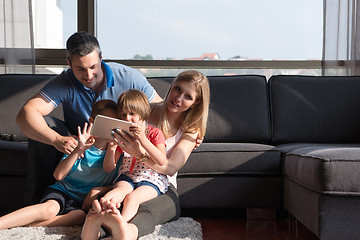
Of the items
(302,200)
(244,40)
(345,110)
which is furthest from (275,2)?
(302,200)

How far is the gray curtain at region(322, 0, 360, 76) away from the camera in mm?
3660

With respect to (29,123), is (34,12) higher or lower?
higher

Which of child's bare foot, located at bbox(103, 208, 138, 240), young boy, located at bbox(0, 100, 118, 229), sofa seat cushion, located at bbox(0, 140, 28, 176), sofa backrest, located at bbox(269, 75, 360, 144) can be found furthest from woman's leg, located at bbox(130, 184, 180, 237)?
sofa backrest, located at bbox(269, 75, 360, 144)

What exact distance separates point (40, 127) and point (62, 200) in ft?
1.11

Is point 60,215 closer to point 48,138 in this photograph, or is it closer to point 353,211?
point 48,138

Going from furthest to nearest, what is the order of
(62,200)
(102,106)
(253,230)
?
(253,230) < (102,106) < (62,200)

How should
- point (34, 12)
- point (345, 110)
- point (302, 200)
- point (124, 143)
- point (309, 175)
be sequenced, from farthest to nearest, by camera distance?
point (34, 12) < point (345, 110) < point (302, 200) < point (309, 175) < point (124, 143)

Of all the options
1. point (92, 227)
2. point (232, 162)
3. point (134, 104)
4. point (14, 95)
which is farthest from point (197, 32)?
point (92, 227)

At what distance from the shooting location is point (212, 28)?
3.95 meters

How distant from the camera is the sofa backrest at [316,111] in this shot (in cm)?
300

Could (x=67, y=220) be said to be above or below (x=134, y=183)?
below

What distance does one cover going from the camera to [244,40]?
395 cm

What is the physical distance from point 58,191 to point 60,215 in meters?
0.12

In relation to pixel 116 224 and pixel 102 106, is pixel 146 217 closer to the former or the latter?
pixel 116 224
